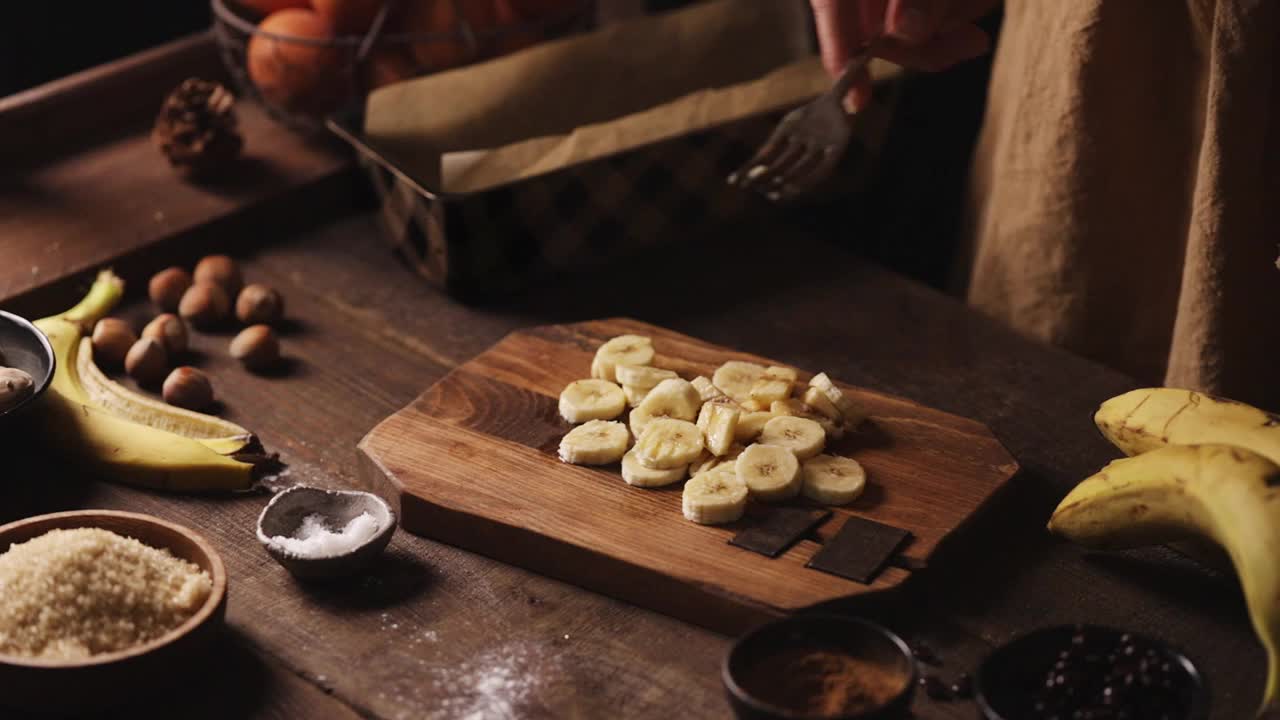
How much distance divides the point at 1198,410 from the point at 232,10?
1.53 m

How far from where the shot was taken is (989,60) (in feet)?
7.13

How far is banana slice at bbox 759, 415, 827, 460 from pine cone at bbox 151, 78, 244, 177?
1.01 meters

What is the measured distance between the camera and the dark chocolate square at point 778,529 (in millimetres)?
1333

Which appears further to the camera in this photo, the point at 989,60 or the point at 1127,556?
the point at 989,60

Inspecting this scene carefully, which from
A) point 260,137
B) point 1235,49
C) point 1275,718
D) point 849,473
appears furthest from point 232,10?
point 1275,718

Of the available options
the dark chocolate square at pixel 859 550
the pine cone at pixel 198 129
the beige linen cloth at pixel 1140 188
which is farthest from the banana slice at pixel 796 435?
the pine cone at pixel 198 129

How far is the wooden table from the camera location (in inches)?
48.6

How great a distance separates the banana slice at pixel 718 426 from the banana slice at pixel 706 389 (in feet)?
0.16

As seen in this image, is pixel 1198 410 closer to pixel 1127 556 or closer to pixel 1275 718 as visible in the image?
pixel 1127 556

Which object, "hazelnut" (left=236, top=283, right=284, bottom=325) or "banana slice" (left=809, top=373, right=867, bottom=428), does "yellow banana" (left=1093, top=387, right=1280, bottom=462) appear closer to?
"banana slice" (left=809, top=373, right=867, bottom=428)

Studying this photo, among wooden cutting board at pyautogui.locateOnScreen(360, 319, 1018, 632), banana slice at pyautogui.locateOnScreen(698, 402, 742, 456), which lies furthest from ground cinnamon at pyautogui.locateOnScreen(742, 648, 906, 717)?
banana slice at pyautogui.locateOnScreen(698, 402, 742, 456)

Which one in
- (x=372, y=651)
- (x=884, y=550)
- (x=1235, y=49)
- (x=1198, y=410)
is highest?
(x=1235, y=49)

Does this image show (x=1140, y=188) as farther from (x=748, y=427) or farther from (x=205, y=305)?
(x=205, y=305)

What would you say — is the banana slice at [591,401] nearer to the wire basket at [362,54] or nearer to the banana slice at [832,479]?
the banana slice at [832,479]
